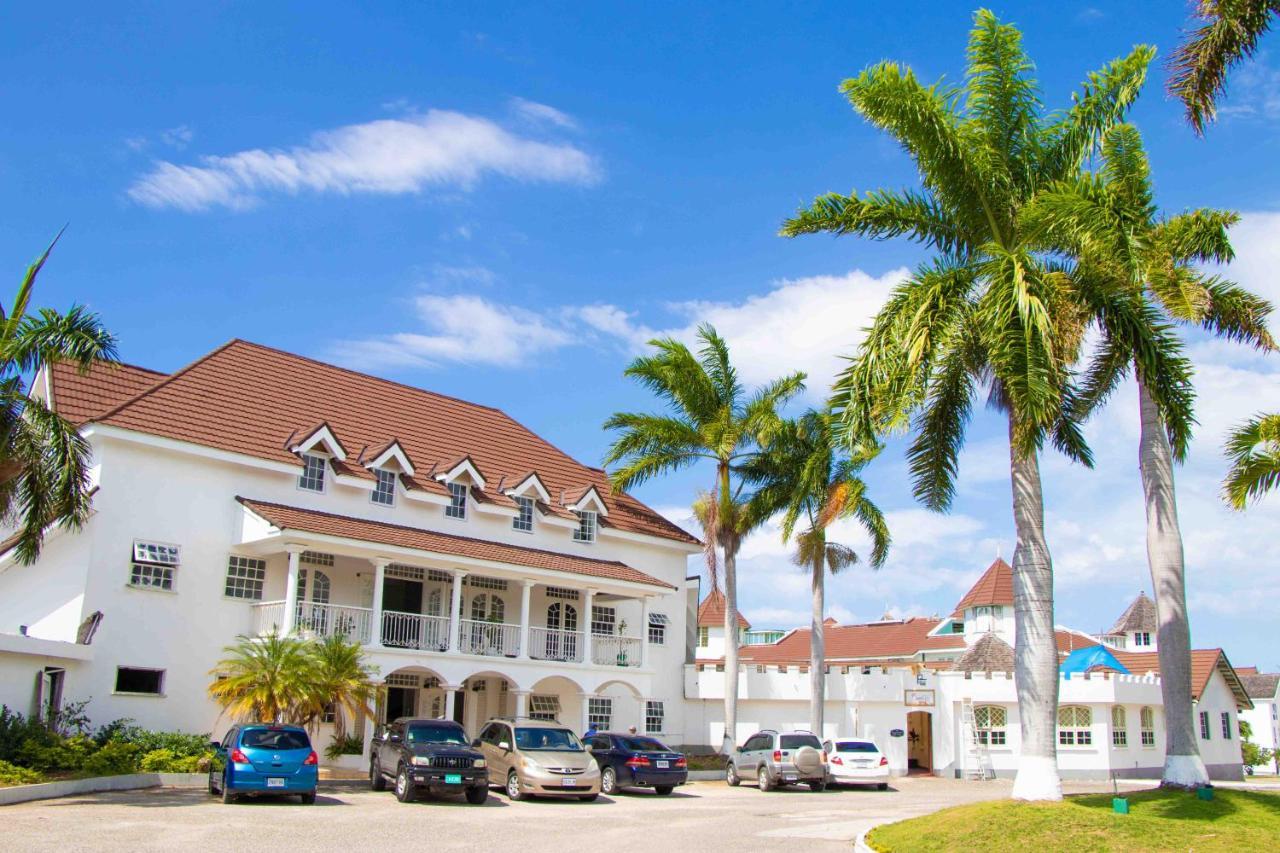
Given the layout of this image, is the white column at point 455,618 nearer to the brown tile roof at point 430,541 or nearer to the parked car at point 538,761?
the brown tile roof at point 430,541

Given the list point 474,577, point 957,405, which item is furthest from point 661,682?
point 957,405

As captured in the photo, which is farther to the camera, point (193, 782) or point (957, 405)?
point (193, 782)

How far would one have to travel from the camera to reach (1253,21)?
14445mm

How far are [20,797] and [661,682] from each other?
23.1 m

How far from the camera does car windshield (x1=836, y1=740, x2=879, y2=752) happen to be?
1261 inches

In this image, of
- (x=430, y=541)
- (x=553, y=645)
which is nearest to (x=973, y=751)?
(x=553, y=645)

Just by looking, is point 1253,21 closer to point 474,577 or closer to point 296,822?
point 296,822

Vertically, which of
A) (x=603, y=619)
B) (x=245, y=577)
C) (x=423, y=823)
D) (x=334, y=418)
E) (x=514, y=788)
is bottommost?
(x=423, y=823)

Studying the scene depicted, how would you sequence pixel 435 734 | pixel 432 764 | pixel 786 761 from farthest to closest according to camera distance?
pixel 786 761, pixel 435 734, pixel 432 764

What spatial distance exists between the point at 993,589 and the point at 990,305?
43552 mm

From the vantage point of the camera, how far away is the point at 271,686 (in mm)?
25062

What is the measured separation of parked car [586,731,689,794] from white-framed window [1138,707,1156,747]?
80.3 feet

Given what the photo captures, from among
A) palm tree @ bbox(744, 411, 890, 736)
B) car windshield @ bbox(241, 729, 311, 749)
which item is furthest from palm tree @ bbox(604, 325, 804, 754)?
car windshield @ bbox(241, 729, 311, 749)

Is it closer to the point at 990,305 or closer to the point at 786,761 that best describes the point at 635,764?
the point at 786,761
